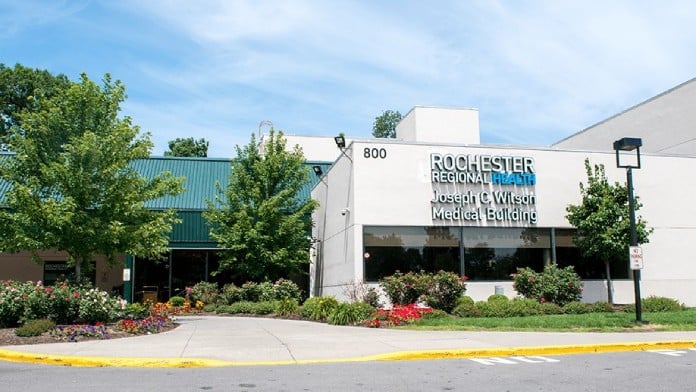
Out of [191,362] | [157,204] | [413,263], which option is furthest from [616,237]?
[157,204]

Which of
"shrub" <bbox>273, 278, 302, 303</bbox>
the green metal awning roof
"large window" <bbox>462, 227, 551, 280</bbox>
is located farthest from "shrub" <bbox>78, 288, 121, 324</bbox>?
"large window" <bbox>462, 227, 551, 280</bbox>

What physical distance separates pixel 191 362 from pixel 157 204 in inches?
795

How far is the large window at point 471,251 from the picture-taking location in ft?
70.6

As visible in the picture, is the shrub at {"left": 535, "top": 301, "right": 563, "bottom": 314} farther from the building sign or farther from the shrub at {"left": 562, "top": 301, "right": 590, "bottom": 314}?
the building sign

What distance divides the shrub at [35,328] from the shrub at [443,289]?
10.9 metres

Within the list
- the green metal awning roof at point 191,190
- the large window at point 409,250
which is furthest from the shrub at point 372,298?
the green metal awning roof at point 191,190

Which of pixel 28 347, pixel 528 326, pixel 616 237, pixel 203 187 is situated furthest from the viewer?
pixel 203 187

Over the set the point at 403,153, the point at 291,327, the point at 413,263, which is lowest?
the point at 291,327

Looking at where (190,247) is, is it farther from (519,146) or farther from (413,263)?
(519,146)

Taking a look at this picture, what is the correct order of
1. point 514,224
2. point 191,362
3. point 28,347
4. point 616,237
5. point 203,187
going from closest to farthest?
1. point 191,362
2. point 28,347
3. point 616,237
4. point 514,224
5. point 203,187

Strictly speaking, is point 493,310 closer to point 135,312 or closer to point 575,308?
point 575,308

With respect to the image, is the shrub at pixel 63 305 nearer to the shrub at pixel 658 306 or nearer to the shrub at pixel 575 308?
the shrub at pixel 575 308

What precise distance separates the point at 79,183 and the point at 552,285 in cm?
1528

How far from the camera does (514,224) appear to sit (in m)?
22.5
